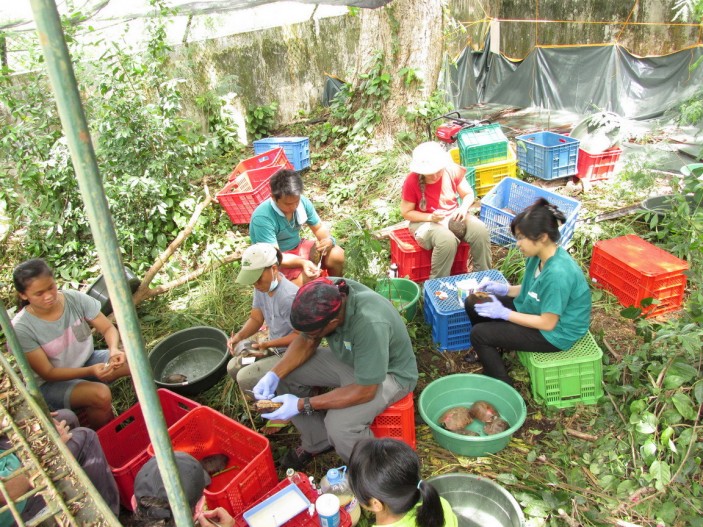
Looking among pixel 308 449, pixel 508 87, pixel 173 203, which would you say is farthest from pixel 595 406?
pixel 508 87

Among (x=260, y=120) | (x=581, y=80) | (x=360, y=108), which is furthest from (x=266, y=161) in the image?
(x=581, y=80)

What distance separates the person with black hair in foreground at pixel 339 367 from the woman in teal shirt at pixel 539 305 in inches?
29.0

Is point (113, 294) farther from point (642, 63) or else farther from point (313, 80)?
point (642, 63)

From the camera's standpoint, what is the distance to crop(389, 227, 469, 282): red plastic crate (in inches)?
174

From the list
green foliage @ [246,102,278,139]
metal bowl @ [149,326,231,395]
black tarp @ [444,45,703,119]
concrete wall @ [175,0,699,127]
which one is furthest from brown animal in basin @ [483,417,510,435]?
green foliage @ [246,102,278,139]

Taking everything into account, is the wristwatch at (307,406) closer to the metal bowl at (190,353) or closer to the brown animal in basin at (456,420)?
the brown animal in basin at (456,420)

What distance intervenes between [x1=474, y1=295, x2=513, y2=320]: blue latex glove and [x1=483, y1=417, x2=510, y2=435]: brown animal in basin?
0.66m

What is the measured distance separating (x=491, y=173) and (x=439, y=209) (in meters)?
1.66

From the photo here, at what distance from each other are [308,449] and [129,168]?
3863mm

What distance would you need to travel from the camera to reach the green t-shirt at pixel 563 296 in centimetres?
296

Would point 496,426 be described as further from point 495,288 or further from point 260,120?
point 260,120

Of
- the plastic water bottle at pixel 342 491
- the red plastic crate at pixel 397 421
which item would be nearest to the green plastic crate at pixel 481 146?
the red plastic crate at pixel 397 421

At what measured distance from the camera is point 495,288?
359 cm

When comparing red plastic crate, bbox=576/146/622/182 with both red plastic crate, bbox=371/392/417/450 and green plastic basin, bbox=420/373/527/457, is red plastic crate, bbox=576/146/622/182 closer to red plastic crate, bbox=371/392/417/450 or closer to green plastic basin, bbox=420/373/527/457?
green plastic basin, bbox=420/373/527/457
